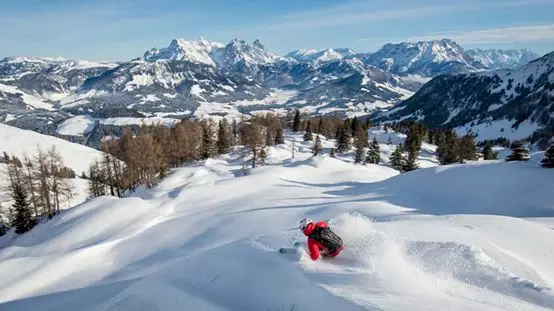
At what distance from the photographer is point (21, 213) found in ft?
155

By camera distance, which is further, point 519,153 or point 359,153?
point 359,153

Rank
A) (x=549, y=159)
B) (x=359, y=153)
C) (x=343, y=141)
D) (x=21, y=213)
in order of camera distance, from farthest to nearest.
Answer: (x=343, y=141), (x=359, y=153), (x=21, y=213), (x=549, y=159)

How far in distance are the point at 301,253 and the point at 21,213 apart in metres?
49.3

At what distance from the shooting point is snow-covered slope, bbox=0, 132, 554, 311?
9.11m

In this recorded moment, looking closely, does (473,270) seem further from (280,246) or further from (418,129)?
(418,129)

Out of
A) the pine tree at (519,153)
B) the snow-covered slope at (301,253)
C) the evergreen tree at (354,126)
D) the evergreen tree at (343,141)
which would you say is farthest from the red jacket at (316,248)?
the evergreen tree at (354,126)

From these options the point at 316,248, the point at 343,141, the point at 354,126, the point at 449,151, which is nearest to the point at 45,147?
the point at 343,141

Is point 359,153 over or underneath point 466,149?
underneath

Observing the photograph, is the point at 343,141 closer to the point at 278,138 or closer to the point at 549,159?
the point at 278,138

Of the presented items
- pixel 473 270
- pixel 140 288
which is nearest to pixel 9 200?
pixel 140 288

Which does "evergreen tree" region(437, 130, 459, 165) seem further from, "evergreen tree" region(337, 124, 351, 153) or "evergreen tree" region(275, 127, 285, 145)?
"evergreen tree" region(275, 127, 285, 145)

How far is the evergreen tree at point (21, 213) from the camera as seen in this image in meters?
47.2

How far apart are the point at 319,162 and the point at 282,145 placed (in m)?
39.4

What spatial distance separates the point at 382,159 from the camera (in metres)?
104
